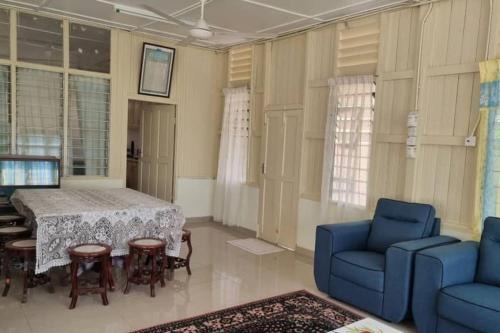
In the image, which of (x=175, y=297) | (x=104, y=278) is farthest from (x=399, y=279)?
(x=104, y=278)

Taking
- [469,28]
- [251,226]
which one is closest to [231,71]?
[251,226]

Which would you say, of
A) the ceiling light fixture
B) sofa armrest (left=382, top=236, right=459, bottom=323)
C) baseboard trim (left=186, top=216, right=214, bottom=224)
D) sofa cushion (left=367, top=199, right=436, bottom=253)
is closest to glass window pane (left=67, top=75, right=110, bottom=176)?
the ceiling light fixture

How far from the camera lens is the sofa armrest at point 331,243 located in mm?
3719

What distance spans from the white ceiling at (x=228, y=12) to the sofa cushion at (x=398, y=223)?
2.11 meters

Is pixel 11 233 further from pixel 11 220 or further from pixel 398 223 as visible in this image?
pixel 398 223

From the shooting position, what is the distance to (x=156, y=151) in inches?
272

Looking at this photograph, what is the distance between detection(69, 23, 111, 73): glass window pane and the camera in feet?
17.8

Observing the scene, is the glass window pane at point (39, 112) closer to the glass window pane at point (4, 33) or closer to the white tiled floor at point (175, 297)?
the glass window pane at point (4, 33)

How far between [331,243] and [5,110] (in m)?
4.38

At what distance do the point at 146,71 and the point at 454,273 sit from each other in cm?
492

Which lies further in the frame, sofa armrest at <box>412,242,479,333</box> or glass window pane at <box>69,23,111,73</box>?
glass window pane at <box>69,23,111,73</box>

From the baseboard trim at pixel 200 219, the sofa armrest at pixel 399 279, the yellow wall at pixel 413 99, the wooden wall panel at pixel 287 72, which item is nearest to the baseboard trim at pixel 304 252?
the yellow wall at pixel 413 99

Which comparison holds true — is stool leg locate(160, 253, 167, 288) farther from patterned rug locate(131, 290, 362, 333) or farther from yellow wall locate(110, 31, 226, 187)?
yellow wall locate(110, 31, 226, 187)

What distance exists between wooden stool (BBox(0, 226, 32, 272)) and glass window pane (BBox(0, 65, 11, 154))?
1.60 meters
